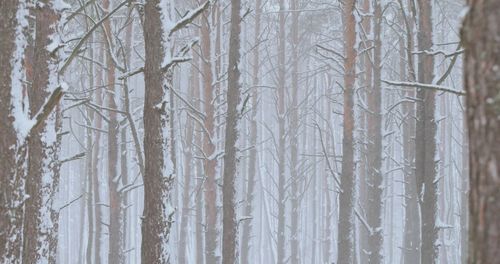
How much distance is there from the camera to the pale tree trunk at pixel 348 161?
1184 cm

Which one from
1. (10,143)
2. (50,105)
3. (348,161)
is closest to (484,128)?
(50,105)

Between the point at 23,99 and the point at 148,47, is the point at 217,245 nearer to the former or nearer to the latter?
the point at 148,47

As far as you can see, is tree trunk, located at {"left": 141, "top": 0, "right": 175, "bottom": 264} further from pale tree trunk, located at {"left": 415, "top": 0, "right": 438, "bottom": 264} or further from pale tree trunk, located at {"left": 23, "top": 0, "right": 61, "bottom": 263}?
pale tree trunk, located at {"left": 415, "top": 0, "right": 438, "bottom": 264}

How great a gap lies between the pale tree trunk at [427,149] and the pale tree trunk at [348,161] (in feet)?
11.8

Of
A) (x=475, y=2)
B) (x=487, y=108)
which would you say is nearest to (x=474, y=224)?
(x=487, y=108)

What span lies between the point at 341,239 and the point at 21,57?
8331 mm

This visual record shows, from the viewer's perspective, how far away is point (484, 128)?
206cm

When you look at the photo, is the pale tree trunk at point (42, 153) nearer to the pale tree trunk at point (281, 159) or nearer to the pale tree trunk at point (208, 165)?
the pale tree trunk at point (208, 165)

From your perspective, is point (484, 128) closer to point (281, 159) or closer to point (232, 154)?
point (232, 154)

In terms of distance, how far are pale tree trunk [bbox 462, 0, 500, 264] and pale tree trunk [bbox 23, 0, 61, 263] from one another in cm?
562

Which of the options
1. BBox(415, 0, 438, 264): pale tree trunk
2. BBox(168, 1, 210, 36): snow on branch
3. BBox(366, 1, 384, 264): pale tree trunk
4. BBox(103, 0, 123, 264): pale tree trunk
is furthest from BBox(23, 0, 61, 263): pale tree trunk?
BBox(366, 1, 384, 264): pale tree trunk

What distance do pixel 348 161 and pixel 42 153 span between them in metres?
5.91

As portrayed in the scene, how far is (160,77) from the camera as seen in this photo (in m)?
6.99

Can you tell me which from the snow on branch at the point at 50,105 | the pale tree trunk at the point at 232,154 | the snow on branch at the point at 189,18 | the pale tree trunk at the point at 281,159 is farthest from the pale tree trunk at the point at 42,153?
the pale tree trunk at the point at 281,159
